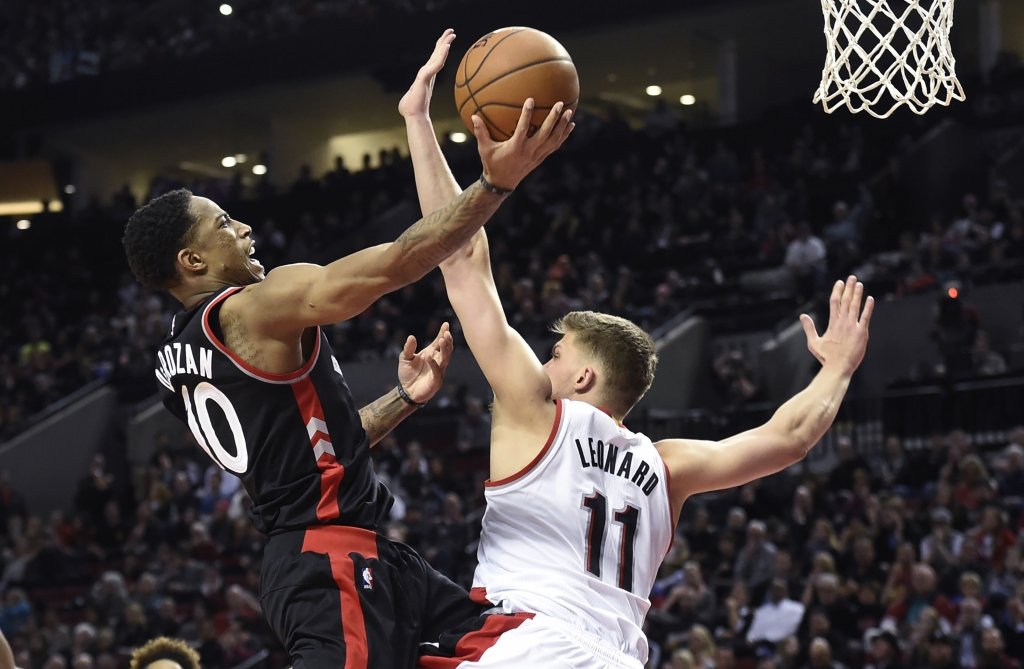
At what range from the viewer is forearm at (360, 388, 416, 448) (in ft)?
12.5

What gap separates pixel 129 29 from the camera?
2475cm

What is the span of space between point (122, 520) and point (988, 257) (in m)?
10.4

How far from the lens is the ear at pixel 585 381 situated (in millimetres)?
3439

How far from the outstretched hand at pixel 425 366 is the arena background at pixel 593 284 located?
4.98m

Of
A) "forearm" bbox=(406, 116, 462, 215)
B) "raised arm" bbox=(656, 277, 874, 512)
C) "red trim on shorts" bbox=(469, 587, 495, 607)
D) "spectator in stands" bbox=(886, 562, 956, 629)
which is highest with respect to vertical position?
"forearm" bbox=(406, 116, 462, 215)

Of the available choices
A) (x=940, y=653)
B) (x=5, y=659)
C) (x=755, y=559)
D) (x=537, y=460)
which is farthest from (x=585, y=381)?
(x=755, y=559)

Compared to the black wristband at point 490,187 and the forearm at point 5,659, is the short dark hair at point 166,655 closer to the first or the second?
the forearm at point 5,659

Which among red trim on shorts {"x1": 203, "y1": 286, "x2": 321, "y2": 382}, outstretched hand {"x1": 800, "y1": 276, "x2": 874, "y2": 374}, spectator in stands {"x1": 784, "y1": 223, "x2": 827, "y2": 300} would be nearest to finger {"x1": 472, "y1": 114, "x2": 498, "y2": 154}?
red trim on shorts {"x1": 203, "y1": 286, "x2": 321, "y2": 382}

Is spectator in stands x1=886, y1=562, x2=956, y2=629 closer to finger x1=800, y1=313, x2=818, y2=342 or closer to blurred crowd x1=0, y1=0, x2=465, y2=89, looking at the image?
finger x1=800, y1=313, x2=818, y2=342

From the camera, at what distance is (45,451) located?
17969 mm

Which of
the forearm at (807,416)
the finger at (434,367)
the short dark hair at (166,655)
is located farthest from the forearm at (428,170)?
the short dark hair at (166,655)

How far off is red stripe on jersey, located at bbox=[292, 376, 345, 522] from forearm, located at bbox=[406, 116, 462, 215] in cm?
57

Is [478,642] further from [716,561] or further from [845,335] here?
[716,561]

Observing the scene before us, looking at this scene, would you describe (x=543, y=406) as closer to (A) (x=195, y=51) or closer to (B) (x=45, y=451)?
(B) (x=45, y=451)
